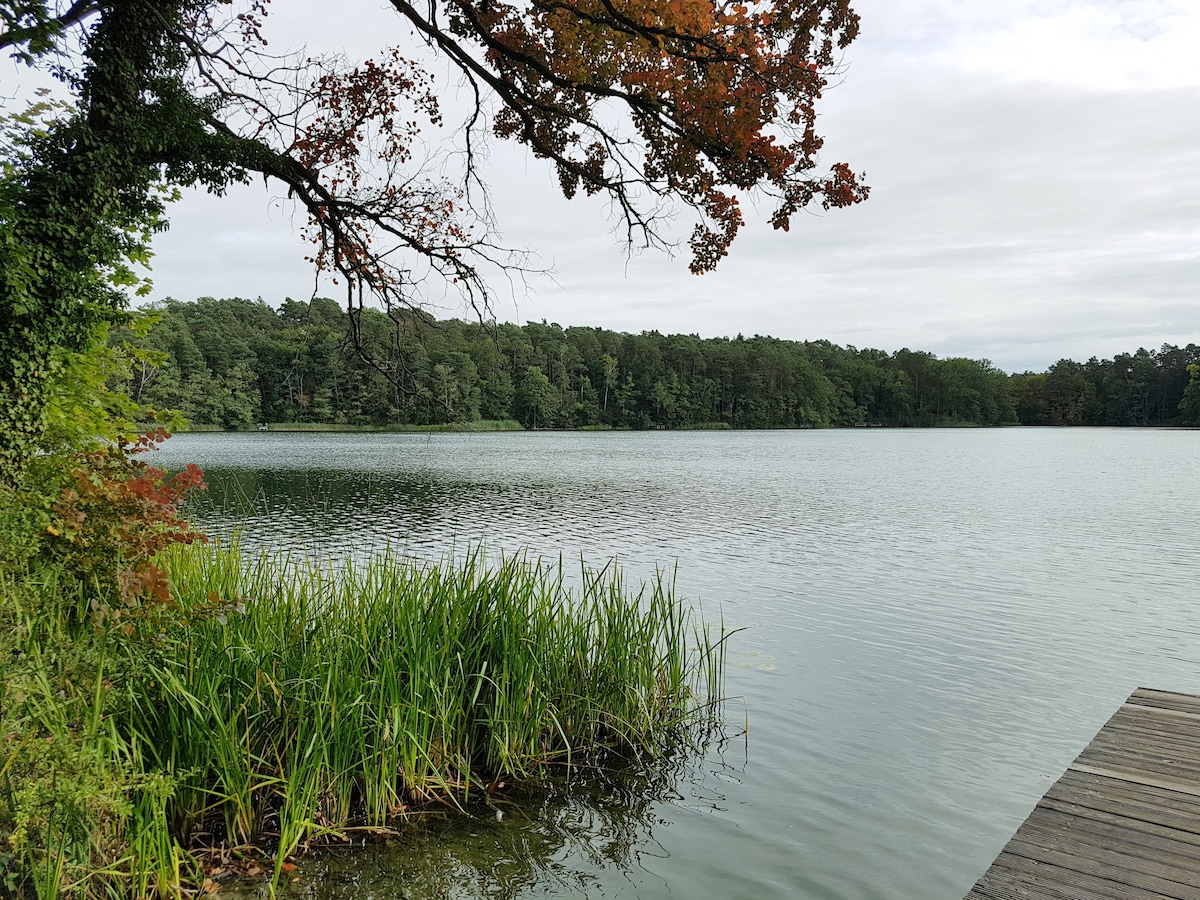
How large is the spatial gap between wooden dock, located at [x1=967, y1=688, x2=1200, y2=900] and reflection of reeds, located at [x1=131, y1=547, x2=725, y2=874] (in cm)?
282

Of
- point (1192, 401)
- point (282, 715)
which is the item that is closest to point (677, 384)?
point (1192, 401)

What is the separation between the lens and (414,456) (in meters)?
46.0

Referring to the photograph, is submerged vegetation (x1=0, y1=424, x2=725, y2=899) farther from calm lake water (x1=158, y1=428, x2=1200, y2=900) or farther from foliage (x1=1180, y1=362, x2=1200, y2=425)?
foliage (x1=1180, y1=362, x2=1200, y2=425)

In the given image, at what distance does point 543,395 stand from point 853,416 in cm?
6059

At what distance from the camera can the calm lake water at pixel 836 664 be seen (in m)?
4.66

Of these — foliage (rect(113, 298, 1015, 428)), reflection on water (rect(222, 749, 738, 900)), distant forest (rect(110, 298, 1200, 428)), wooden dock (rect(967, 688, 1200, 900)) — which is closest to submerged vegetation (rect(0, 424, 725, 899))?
reflection on water (rect(222, 749, 738, 900))

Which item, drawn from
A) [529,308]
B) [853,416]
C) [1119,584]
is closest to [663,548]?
[1119,584]

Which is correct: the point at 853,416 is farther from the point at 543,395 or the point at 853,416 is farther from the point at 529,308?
the point at 529,308

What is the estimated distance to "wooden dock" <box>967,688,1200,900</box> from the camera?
11.2 ft

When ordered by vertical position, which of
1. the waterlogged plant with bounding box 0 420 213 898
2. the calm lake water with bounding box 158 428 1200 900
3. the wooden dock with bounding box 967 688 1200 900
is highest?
the waterlogged plant with bounding box 0 420 213 898

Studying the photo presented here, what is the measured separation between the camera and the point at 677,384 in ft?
375

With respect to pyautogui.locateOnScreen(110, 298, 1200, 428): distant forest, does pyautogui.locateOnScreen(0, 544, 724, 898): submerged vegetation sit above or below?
below

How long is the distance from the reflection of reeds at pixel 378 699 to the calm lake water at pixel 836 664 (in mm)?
381

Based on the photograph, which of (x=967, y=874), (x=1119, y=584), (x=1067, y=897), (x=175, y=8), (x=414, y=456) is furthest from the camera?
(x=414, y=456)
